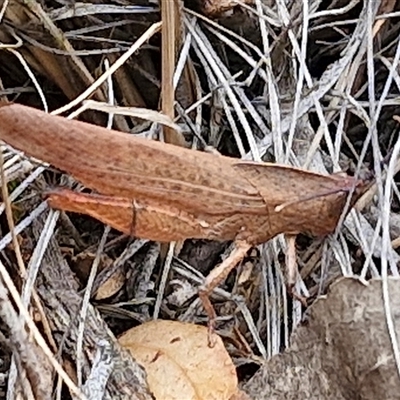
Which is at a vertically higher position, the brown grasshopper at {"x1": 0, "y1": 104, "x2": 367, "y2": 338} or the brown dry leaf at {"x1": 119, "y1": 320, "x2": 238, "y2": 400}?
the brown grasshopper at {"x1": 0, "y1": 104, "x2": 367, "y2": 338}

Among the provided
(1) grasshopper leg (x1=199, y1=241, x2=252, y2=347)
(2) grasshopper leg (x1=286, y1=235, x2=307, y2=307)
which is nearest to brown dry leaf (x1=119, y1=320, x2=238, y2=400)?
(1) grasshopper leg (x1=199, y1=241, x2=252, y2=347)

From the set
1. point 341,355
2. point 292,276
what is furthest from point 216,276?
point 341,355

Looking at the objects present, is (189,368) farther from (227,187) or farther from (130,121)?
(130,121)

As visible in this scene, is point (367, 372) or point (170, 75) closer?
point (367, 372)

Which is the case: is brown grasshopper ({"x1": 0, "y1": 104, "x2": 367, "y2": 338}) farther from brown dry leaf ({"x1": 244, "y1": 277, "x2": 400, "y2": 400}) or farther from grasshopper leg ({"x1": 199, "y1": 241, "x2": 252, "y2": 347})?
brown dry leaf ({"x1": 244, "y1": 277, "x2": 400, "y2": 400})

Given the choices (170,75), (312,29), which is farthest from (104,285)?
(312,29)

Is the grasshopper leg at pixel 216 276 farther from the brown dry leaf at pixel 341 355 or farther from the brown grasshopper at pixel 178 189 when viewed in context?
the brown dry leaf at pixel 341 355

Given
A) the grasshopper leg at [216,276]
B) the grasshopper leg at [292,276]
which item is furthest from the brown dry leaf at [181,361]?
the grasshopper leg at [292,276]
